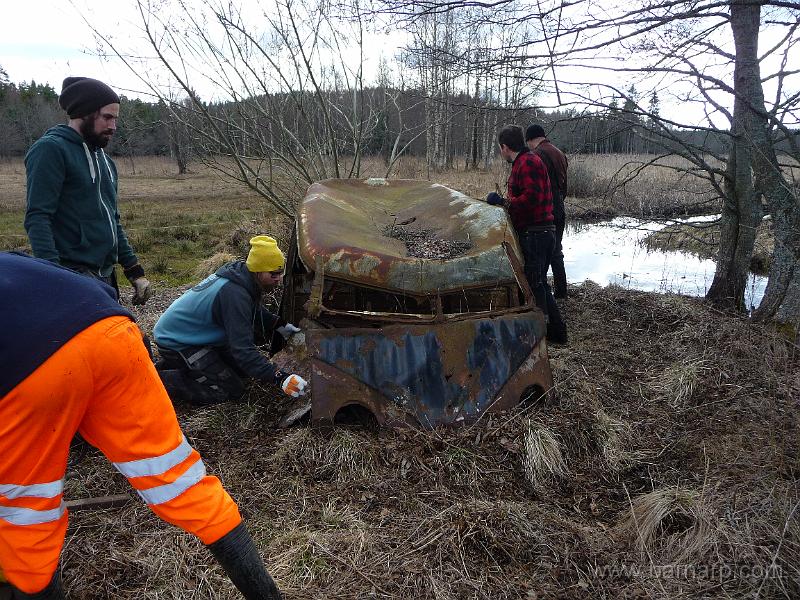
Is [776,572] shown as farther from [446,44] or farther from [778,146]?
[446,44]

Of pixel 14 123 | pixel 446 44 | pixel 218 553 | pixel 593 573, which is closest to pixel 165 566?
pixel 218 553

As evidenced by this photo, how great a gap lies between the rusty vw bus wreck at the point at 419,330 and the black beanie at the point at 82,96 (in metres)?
1.32

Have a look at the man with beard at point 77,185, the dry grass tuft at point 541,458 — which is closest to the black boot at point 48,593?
the man with beard at point 77,185

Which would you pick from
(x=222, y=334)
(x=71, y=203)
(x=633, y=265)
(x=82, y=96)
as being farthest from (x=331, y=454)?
(x=633, y=265)

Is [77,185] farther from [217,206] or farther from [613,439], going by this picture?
[217,206]

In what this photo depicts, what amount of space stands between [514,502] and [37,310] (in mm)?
2186

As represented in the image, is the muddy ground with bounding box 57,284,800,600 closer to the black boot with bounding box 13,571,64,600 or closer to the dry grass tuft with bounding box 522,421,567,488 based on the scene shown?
the dry grass tuft with bounding box 522,421,567,488

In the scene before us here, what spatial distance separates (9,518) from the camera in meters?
1.63

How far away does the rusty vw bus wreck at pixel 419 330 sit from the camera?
10.3 ft

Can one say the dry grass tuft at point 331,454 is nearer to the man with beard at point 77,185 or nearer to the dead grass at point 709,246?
the man with beard at point 77,185

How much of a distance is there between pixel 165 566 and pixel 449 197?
3335mm

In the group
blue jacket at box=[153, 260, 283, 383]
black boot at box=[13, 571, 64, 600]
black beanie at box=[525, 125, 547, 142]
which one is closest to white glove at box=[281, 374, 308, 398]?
blue jacket at box=[153, 260, 283, 383]

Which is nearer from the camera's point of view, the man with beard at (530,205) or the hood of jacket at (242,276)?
the hood of jacket at (242,276)

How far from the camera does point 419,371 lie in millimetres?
3170
